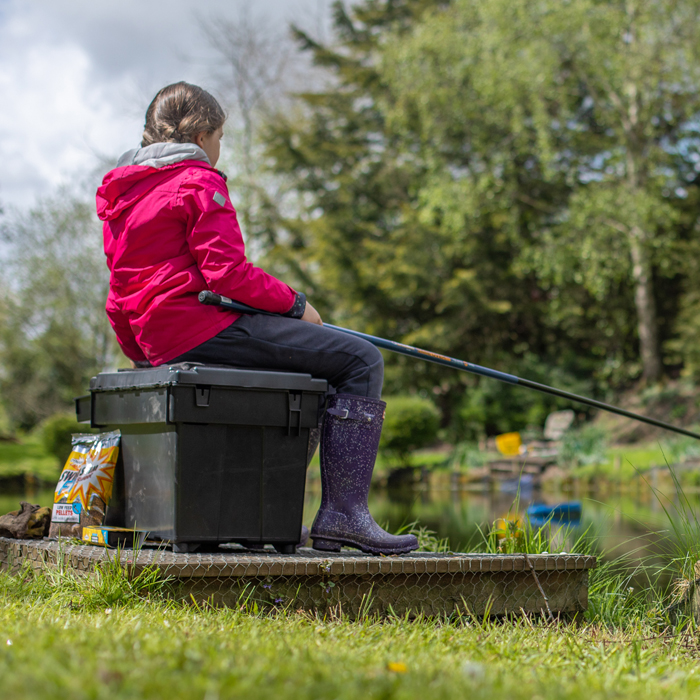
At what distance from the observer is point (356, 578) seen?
2393 mm

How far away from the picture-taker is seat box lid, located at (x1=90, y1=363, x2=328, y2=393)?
2.36 metres

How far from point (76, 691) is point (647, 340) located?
16.4 metres

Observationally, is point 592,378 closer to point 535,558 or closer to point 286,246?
point 286,246

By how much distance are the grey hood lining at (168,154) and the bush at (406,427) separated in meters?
11.5

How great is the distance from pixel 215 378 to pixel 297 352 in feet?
0.97

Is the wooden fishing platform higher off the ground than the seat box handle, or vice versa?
the seat box handle

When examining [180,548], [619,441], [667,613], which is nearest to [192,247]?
[180,548]

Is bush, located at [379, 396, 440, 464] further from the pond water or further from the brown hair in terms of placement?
the brown hair

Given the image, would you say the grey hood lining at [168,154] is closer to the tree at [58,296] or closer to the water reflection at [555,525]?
the water reflection at [555,525]

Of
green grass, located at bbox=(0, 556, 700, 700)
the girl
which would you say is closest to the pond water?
the girl

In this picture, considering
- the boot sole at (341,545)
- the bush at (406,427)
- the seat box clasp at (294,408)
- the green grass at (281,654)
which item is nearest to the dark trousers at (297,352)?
the seat box clasp at (294,408)

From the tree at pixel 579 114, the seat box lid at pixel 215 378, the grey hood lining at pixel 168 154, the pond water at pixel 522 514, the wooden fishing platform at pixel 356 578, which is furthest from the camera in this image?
the tree at pixel 579 114

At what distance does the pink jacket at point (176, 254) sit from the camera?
2.41m

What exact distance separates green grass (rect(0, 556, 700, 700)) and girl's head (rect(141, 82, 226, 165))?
141 centimetres
